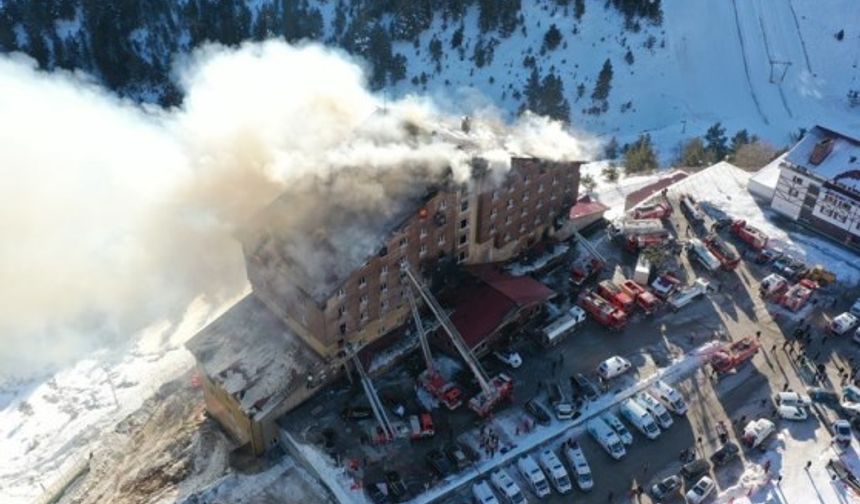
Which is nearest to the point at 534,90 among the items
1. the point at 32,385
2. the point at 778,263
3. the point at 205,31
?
the point at 205,31

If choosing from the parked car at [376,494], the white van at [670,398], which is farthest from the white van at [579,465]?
the parked car at [376,494]

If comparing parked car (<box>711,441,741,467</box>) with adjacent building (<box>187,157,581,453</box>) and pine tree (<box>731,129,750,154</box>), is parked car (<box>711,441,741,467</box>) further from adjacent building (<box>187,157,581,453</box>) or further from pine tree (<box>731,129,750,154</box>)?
pine tree (<box>731,129,750,154</box>)

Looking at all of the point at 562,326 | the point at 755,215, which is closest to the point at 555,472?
the point at 562,326

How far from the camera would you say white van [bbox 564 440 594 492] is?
4841cm

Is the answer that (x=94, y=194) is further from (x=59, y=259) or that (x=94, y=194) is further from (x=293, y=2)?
(x=293, y=2)

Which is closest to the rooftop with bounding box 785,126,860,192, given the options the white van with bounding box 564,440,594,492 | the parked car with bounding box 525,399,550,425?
the parked car with bounding box 525,399,550,425

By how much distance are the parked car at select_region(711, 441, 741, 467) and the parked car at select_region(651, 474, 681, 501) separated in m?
3.06

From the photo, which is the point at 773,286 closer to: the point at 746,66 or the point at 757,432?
the point at 757,432

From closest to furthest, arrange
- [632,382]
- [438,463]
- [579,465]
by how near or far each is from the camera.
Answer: [579,465]
[438,463]
[632,382]

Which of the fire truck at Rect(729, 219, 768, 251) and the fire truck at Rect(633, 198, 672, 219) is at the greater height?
the fire truck at Rect(633, 198, 672, 219)

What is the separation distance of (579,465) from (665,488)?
199 inches

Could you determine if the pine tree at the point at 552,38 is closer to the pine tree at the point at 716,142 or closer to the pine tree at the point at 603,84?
the pine tree at the point at 603,84

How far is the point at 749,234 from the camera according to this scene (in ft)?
221

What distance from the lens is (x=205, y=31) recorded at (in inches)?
5354
